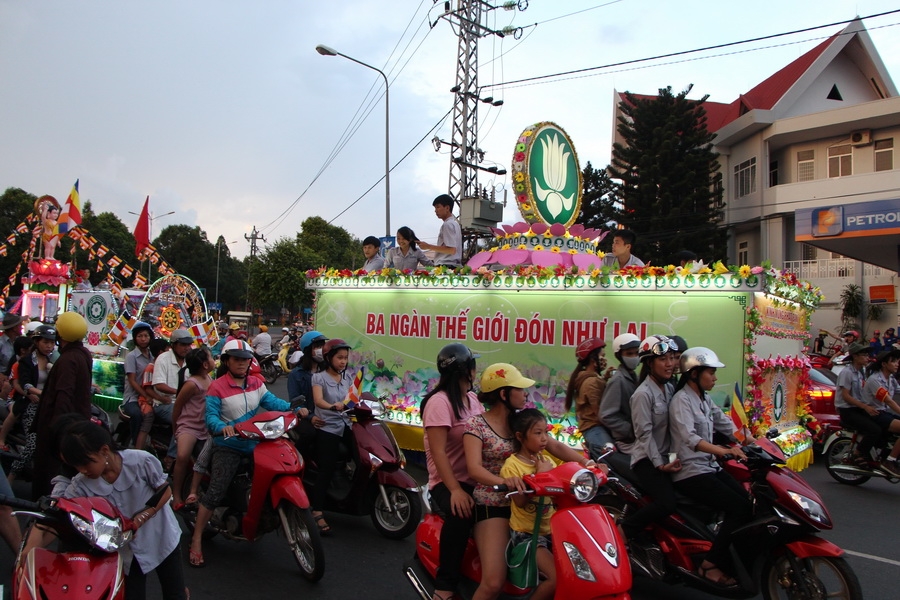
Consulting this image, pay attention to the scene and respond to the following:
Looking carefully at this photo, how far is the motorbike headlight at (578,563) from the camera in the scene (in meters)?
2.90

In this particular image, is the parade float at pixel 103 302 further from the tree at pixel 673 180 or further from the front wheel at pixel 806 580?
the tree at pixel 673 180

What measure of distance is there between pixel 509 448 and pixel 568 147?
7781mm

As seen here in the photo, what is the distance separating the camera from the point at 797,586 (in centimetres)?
372

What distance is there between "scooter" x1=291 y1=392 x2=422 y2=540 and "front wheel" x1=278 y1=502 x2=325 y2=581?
95 centimetres

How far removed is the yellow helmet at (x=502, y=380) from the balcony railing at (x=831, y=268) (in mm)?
22997

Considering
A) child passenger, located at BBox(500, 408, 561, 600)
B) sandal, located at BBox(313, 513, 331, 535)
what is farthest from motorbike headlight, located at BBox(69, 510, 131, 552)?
sandal, located at BBox(313, 513, 331, 535)

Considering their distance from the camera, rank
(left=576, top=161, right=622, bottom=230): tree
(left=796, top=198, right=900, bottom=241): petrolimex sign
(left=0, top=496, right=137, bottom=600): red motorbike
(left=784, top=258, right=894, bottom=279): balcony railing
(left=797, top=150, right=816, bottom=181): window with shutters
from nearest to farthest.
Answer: (left=0, top=496, right=137, bottom=600): red motorbike
(left=796, top=198, right=900, bottom=241): petrolimex sign
(left=784, top=258, right=894, bottom=279): balcony railing
(left=797, top=150, right=816, bottom=181): window with shutters
(left=576, top=161, right=622, bottom=230): tree

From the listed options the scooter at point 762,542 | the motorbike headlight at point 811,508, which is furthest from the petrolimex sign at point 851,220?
the motorbike headlight at point 811,508

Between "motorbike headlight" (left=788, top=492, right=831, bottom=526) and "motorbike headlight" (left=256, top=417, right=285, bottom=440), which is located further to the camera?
"motorbike headlight" (left=256, top=417, right=285, bottom=440)

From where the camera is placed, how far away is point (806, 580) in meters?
3.68

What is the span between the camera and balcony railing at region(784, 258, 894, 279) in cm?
2345

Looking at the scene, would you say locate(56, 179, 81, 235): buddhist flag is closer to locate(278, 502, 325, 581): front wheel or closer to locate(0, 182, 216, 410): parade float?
locate(0, 182, 216, 410): parade float

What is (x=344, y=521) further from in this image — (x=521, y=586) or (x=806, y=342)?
(x=806, y=342)

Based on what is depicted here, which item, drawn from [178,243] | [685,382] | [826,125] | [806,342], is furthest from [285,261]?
[685,382]
